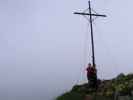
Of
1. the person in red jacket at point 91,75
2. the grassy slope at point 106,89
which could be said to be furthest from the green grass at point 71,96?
the person in red jacket at point 91,75

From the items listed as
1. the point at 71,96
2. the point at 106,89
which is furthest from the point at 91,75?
the point at 71,96

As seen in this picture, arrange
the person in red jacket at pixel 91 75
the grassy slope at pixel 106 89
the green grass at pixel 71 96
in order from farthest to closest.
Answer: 1. the person in red jacket at pixel 91 75
2. the green grass at pixel 71 96
3. the grassy slope at pixel 106 89

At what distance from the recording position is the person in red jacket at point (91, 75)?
31391 millimetres

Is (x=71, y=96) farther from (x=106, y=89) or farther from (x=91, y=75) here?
(x=106, y=89)

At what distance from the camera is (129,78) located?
1235 inches

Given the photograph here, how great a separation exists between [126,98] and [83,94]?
5.89m

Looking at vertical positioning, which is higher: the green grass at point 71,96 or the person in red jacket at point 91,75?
the person in red jacket at point 91,75

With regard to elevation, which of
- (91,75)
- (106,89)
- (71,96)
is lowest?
(71,96)

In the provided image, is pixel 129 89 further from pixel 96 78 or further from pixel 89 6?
pixel 89 6

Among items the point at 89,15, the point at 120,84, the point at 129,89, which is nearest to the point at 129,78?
the point at 120,84

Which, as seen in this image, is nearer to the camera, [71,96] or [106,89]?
[106,89]

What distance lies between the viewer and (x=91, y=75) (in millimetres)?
31578

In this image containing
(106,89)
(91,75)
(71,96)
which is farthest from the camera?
(71,96)

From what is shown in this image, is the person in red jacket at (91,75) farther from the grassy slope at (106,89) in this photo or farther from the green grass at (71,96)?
the green grass at (71,96)
